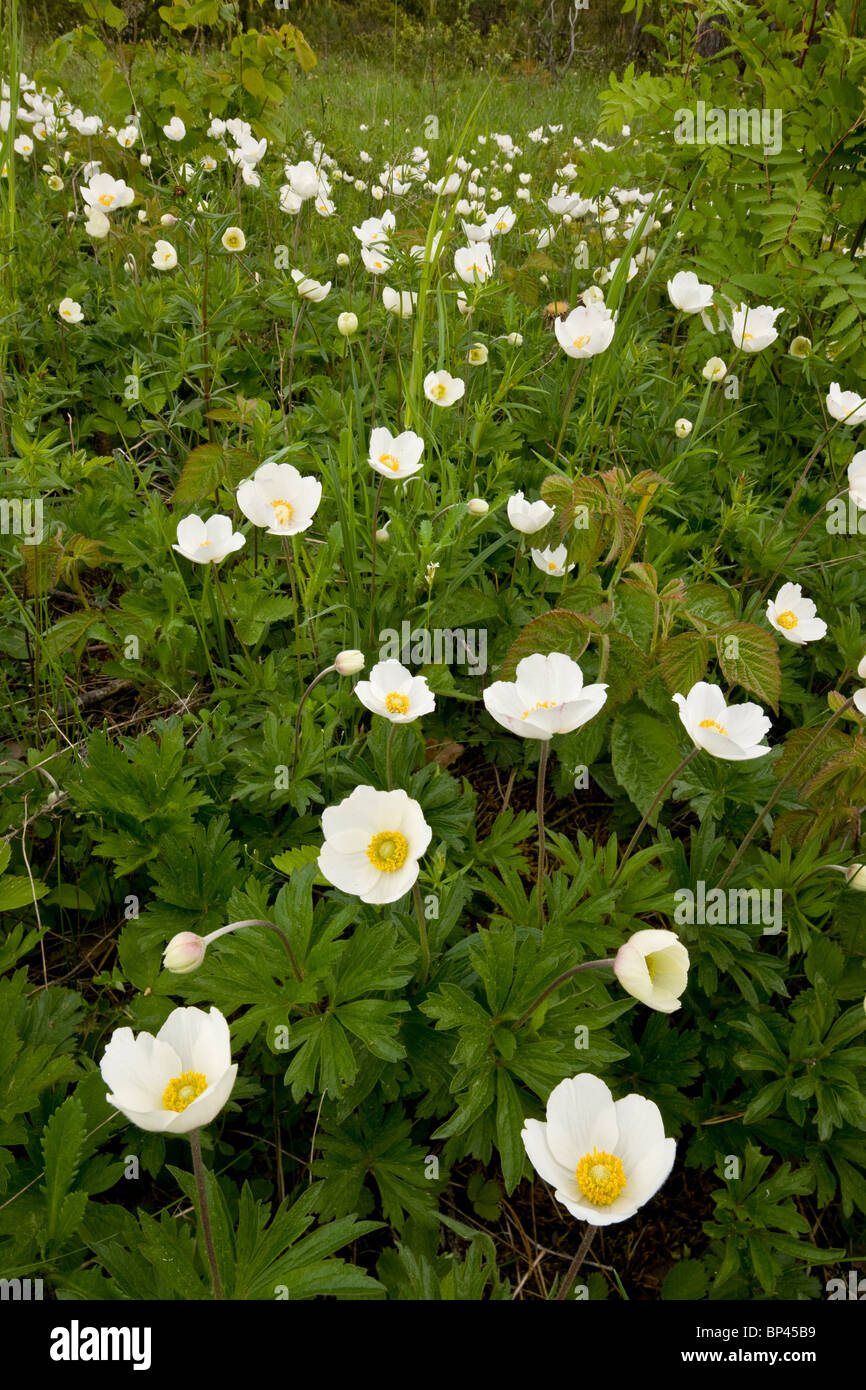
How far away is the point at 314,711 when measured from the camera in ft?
7.13

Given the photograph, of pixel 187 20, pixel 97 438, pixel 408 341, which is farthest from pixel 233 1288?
pixel 187 20

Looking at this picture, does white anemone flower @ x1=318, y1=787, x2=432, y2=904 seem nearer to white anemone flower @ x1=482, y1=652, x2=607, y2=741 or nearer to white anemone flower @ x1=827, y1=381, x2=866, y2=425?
white anemone flower @ x1=482, y1=652, x2=607, y2=741

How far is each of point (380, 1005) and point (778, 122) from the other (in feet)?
10.7

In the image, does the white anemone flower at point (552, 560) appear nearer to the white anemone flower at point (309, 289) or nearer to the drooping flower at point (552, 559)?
the drooping flower at point (552, 559)

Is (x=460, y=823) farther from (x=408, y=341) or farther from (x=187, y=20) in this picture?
(x=187, y=20)

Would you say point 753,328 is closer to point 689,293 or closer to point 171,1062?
point 689,293

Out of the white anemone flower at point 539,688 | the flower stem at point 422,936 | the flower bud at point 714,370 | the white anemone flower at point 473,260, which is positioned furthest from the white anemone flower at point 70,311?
the flower stem at point 422,936

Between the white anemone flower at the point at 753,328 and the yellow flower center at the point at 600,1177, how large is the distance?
2.64 metres

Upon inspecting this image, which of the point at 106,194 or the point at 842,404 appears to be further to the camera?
the point at 106,194

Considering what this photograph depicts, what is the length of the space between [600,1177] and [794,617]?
5.45ft

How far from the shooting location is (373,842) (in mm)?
1563

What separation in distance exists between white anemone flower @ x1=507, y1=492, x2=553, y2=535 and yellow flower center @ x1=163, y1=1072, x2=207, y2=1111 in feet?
5.34

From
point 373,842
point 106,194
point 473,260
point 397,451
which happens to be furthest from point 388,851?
point 106,194

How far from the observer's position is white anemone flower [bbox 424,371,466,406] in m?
2.85
